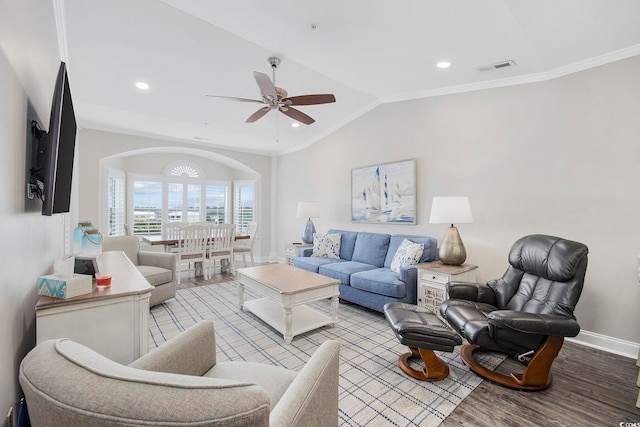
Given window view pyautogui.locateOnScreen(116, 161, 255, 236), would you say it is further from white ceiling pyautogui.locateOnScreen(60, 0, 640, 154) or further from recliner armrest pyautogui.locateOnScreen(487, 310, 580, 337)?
recliner armrest pyautogui.locateOnScreen(487, 310, 580, 337)

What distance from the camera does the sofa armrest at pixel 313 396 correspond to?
3.11 feet

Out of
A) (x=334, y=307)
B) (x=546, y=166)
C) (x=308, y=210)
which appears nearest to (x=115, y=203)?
(x=308, y=210)

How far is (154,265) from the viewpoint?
398cm

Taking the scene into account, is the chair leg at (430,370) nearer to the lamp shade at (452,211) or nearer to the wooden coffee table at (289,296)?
the wooden coffee table at (289,296)

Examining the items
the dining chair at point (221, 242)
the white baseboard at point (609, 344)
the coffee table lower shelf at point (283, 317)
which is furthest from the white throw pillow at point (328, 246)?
the white baseboard at point (609, 344)

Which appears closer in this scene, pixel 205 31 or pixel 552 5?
pixel 552 5

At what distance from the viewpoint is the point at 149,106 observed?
4.25 meters

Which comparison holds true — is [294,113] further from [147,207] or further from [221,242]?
[147,207]

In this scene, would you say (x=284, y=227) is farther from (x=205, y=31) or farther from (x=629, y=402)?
(x=629, y=402)

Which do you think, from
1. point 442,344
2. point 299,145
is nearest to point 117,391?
point 442,344

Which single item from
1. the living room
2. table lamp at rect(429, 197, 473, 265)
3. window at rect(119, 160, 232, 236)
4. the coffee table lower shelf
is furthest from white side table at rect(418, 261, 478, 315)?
window at rect(119, 160, 232, 236)

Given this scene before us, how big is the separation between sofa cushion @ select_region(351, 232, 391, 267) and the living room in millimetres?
324

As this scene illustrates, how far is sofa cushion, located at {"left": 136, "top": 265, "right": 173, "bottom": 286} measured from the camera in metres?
3.63

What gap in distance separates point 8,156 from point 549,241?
11.3 feet
